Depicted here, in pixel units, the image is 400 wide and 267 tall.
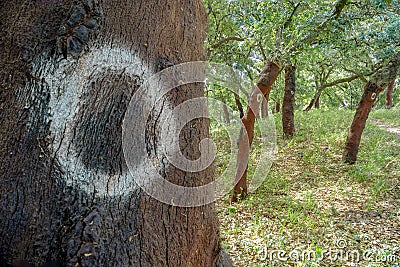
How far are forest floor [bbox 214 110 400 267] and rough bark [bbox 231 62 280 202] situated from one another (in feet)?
0.80

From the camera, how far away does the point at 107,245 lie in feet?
3.57

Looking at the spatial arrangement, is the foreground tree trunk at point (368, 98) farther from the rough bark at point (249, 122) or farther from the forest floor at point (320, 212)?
the rough bark at point (249, 122)

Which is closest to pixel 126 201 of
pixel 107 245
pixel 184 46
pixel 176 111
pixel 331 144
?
pixel 107 245

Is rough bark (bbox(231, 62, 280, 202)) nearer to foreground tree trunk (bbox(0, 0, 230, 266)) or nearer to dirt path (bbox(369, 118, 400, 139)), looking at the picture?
foreground tree trunk (bbox(0, 0, 230, 266))

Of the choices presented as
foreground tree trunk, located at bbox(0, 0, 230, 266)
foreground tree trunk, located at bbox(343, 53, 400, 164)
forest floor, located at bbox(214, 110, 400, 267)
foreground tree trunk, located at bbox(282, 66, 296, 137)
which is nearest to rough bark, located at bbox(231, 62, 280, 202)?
forest floor, located at bbox(214, 110, 400, 267)

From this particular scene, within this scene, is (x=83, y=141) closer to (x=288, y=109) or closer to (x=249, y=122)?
(x=249, y=122)

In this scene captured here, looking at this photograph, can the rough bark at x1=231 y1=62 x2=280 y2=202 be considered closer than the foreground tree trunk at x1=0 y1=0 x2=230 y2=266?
No

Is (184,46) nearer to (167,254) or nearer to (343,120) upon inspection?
(167,254)

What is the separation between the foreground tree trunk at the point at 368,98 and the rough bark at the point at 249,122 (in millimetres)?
1993

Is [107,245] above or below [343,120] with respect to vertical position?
below

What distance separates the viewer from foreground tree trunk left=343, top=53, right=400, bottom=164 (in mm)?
5566

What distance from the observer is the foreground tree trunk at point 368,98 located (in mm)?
5566

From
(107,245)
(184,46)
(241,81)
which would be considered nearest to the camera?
A: (107,245)

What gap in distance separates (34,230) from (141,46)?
79cm
